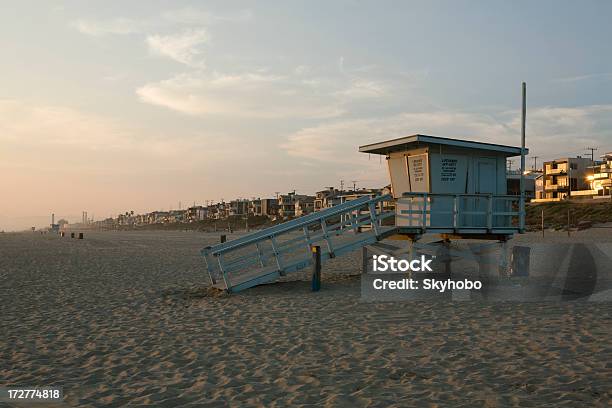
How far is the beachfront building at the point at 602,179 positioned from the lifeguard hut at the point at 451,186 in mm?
75227

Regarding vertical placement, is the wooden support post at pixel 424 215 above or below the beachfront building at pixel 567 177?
below

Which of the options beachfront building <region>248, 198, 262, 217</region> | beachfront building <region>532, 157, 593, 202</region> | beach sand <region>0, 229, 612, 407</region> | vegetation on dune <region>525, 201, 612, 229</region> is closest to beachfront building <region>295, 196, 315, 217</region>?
beachfront building <region>248, 198, 262, 217</region>

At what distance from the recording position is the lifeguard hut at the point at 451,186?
15.5 meters

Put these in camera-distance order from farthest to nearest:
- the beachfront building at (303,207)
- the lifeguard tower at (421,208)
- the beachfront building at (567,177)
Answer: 1. the beachfront building at (303,207)
2. the beachfront building at (567,177)
3. the lifeguard tower at (421,208)

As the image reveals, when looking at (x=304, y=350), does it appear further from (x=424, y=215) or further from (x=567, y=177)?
(x=567, y=177)

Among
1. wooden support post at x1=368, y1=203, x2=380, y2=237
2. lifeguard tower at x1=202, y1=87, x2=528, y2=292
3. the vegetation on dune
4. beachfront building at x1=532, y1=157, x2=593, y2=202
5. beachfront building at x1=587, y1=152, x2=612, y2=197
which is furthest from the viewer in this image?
beachfront building at x1=532, y1=157, x2=593, y2=202

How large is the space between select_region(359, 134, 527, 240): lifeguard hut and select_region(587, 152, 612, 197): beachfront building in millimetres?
75227

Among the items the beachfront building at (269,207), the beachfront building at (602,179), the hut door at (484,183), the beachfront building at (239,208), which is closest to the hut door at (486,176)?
the hut door at (484,183)

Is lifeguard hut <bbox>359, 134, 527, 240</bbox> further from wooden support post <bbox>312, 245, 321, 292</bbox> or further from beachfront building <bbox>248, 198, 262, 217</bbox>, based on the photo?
beachfront building <bbox>248, 198, 262, 217</bbox>

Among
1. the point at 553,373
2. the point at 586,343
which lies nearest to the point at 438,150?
the point at 586,343

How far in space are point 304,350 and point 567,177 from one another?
10045 cm

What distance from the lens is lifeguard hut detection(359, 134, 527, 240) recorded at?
1550 centimetres

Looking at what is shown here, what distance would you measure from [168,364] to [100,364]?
1.08 metres

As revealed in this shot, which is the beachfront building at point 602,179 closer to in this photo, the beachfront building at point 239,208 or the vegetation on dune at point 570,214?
the vegetation on dune at point 570,214
